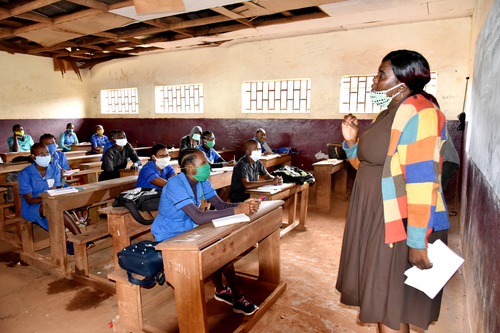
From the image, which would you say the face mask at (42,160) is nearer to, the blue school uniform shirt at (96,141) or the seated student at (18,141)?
the seated student at (18,141)

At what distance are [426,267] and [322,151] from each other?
247 inches

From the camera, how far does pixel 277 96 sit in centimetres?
825

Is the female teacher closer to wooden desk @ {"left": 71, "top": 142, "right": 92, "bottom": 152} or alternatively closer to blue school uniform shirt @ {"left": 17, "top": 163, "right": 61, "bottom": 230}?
blue school uniform shirt @ {"left": 17, "top": 163, "right": 61, "bottom": 230}

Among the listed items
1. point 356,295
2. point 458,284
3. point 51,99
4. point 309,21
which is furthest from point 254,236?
point 51,99

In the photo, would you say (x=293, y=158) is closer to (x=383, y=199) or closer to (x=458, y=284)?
(x=458, y=284)

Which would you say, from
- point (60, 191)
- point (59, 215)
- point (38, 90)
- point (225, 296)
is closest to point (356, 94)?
point (225, 296)

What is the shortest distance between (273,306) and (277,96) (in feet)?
20.1

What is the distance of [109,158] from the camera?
5527mm

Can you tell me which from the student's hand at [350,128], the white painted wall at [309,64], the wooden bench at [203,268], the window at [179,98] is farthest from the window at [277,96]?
the student's hand at [350,128]

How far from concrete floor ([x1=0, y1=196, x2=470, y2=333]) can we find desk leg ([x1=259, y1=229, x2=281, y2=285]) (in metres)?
0.21

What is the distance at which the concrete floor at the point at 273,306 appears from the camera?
266 cm

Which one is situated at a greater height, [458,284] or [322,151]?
[322,151]

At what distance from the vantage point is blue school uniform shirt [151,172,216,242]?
2514 millimetres

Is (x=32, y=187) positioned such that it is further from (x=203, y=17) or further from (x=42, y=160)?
(x=203, y=17)
